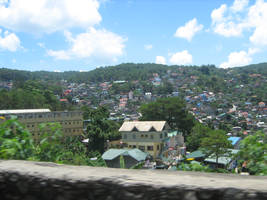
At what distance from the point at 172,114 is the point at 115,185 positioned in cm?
2712

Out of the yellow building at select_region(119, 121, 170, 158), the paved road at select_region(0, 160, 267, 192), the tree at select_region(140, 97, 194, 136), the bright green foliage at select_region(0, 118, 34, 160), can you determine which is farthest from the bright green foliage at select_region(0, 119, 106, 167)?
the tree at select_region(140, 97, 194, 136)

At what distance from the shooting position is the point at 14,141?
76.5 inches

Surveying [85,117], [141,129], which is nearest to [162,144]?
[141,129]

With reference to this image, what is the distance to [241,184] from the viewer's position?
85 cm

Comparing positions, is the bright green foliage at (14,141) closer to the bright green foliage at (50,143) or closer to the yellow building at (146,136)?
the bright green foliage at (50,143)

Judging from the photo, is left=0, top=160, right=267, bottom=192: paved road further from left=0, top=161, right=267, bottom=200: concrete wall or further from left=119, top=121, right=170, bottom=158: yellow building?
left=119, top=121, right=170, bottom=158: yellow building

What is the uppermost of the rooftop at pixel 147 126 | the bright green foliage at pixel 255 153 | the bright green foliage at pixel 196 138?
the bright green foliage at pixel 255 153

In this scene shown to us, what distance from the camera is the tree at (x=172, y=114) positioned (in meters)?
27.5

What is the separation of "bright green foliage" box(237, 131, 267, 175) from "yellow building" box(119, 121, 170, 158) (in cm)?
1838

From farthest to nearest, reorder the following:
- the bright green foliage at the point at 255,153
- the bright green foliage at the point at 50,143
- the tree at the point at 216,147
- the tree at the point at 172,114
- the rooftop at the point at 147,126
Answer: the tree at the point at 172,114, the rooftop at the point at 147,126, the tree at the point at 216,147, the bright green foliage at the point at 50,143, the bright green foliage at the point at 255,153

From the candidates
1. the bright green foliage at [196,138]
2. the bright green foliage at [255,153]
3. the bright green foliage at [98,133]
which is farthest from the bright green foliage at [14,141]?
the bright green foliage at [196,138]

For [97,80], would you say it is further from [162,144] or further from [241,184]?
[241,184]

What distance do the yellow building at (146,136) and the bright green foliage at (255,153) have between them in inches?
724

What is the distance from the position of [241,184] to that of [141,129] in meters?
20.3
